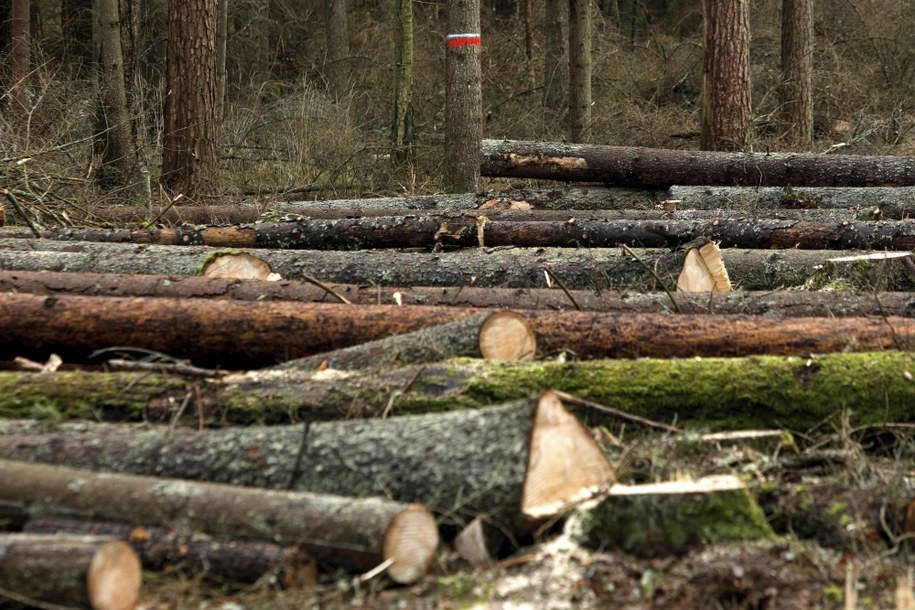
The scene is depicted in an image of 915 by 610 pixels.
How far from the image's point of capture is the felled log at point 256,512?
366 cm

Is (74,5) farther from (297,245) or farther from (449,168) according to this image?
(297,245)

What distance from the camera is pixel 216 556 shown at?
143 inches

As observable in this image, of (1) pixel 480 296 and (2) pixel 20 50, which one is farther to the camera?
(2) pixel 20 50

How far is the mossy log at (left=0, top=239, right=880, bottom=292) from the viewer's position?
664 cm

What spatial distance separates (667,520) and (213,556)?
60.1 inches

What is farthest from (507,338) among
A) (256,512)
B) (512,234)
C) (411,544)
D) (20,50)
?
(20,50)

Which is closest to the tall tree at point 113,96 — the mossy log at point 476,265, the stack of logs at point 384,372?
the stack of logs at point 384,372

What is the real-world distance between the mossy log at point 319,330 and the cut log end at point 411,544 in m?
1.63

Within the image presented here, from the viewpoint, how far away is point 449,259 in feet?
22.6

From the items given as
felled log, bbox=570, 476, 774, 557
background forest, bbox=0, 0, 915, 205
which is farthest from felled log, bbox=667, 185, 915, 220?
felled log, bbox=570, 476, 774, 557

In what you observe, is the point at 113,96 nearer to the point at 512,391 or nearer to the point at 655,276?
the point at 655,276

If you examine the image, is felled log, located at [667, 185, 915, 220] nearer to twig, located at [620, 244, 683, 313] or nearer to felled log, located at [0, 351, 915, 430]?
twig, located at [620, 244, 683, 313]

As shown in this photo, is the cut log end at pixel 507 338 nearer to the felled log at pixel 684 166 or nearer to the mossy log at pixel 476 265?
A: the mossy log at pixel 476 265

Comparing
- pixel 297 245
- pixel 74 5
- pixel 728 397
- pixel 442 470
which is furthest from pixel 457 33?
pixel 74 5
